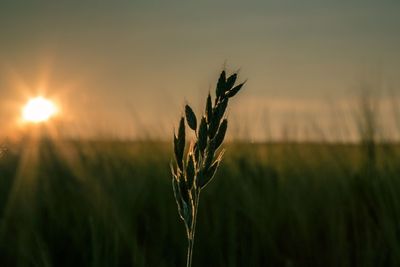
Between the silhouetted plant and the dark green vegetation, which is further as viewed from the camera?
the dark green vegetation

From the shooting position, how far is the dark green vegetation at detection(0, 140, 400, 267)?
171 cm

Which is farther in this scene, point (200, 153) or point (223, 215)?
point (223, 215)

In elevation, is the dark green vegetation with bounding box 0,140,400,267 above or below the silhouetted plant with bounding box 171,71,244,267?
below

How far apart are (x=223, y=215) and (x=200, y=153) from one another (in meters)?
1.52

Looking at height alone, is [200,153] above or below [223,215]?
above

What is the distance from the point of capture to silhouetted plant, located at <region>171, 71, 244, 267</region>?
1.73 feet

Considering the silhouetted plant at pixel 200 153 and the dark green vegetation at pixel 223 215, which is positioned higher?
the silhouetted plant at pixel 200 153

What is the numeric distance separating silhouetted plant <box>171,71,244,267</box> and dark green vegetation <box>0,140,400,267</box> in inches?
34.8

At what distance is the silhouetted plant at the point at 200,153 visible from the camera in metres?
0.53

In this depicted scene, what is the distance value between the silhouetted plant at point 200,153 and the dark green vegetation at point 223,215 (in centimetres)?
88

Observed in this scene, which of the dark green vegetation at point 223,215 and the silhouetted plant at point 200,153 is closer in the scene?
the silhouetted plant at point 200,153

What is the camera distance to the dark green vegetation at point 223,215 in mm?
1714

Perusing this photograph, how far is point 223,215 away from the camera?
6.66ft

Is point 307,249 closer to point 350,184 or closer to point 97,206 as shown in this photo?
point 350,184
